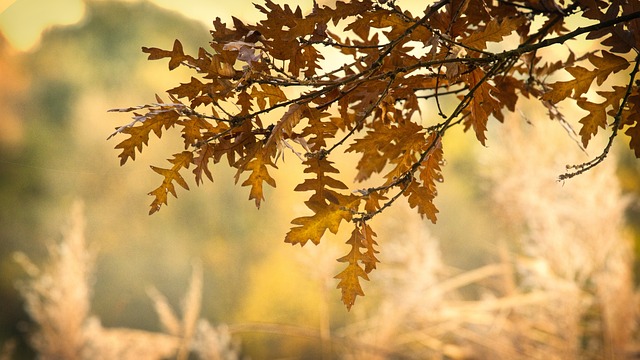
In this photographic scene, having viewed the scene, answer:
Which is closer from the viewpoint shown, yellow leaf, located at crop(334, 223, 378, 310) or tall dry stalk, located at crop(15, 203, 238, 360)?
yellow leaf, located at crop(334, 223, 378, 310)

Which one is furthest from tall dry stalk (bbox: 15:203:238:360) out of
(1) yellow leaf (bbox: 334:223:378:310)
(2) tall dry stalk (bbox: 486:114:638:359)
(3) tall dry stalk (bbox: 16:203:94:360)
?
(1) yellow leaf (bbox: 334:223:378:310)

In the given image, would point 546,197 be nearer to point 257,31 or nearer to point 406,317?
point 406,317

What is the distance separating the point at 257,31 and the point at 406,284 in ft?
7.07

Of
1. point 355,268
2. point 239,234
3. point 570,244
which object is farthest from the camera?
point 239,234

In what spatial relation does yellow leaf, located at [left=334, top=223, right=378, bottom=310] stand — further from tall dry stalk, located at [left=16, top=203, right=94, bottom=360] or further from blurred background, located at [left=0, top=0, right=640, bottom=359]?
tall dry stalk, located at [left=16, top=203, right=94, bottom=360]

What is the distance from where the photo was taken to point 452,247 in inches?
107

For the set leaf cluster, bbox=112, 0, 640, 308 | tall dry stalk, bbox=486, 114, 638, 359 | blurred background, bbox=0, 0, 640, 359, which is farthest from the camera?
blurred background, bbox=0, 0, 640, 359

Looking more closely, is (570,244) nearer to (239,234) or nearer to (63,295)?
(239,234)

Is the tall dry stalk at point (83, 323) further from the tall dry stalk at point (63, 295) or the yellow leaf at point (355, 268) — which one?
the yellow leaf at point (355, 268)

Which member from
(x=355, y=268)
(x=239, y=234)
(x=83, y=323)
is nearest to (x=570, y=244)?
(x=239, y=234)

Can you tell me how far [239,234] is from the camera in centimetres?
261

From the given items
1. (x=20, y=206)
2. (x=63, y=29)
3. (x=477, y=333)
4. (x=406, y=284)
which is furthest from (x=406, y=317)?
(x=63, y=29)

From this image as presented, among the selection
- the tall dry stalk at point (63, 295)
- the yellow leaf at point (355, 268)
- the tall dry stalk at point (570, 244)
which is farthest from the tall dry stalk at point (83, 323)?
the yellow leaf at point (355, 268)

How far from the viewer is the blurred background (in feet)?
8.02
